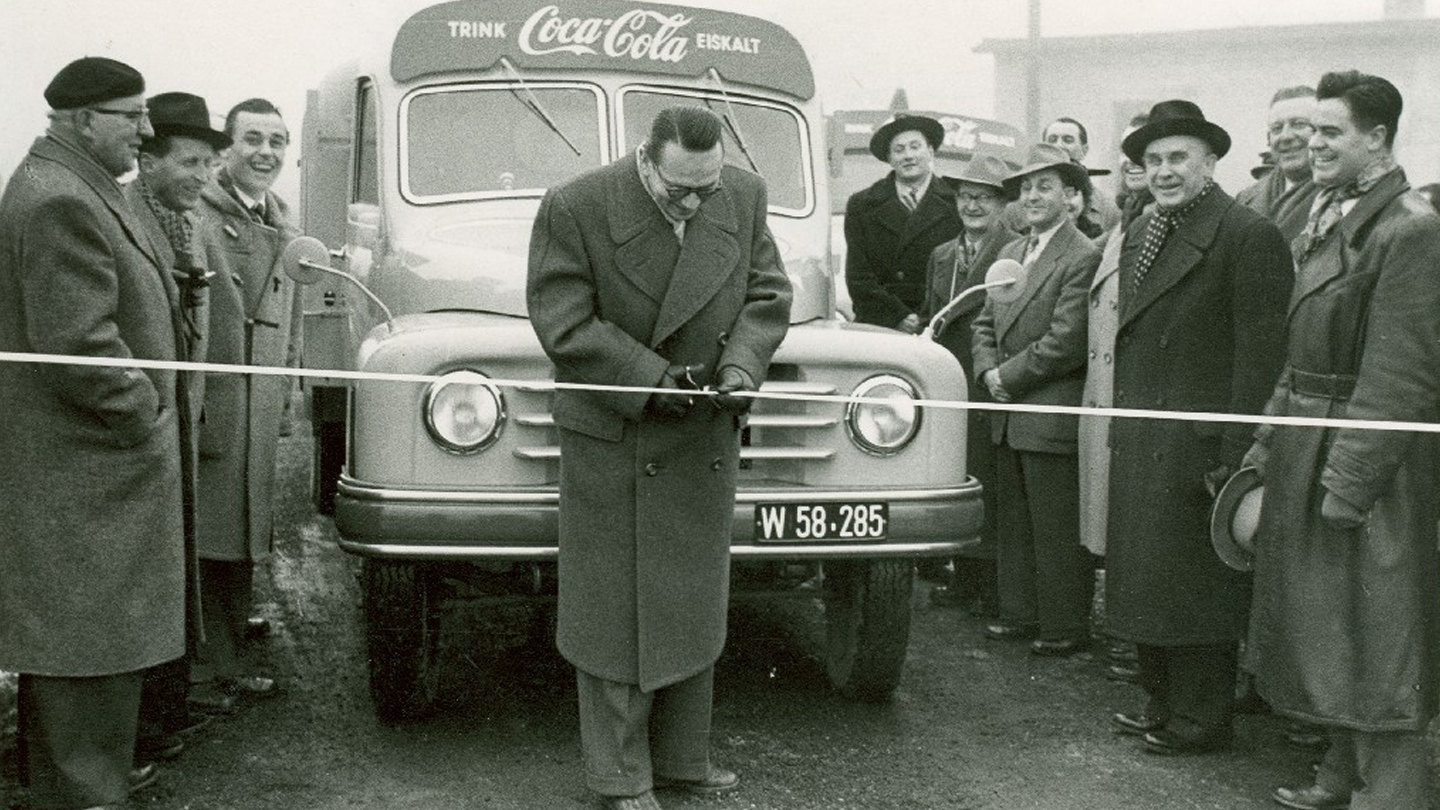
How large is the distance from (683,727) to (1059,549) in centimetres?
219

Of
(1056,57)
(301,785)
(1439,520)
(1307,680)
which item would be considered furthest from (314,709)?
(1056,57)

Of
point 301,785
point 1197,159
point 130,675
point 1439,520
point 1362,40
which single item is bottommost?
point 301,785

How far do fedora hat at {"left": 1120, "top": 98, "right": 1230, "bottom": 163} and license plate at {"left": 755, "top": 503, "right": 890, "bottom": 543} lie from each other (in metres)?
1.39

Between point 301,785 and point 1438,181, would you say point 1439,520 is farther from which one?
point 301,785

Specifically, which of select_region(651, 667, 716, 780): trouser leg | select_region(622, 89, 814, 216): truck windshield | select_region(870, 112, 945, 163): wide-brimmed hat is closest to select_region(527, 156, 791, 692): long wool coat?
A: select_region(651, 667, 716, 780): trouser leg

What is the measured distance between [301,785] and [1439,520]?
9.91 ft

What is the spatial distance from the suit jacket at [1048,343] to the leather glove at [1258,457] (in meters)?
1.39

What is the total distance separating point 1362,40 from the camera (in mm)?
6402

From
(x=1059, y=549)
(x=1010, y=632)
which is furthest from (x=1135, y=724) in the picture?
(x=1010, y=632)

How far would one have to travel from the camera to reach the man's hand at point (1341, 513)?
13.2 ft

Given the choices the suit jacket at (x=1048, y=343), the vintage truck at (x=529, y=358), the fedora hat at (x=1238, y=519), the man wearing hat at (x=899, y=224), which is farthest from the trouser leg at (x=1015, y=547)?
the fedora hat at (x=1238, y=519)

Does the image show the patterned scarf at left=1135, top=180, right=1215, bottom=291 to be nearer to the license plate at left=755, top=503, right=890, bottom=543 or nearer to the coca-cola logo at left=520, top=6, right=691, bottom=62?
the license plate at left=755, top=503, right=890, bottom=543

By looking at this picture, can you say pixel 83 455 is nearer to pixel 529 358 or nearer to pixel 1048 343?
pixel 529 358

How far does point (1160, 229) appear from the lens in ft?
16.3
